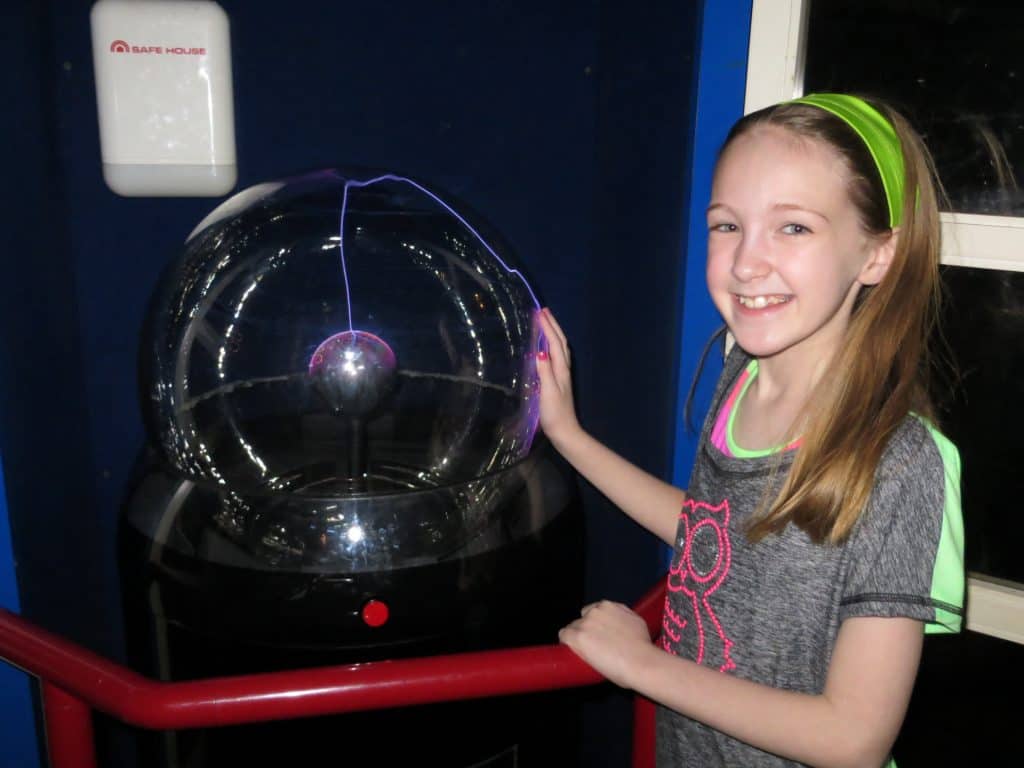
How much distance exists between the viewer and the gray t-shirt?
2.63 feet

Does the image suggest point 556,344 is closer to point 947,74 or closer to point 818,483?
point 818,483

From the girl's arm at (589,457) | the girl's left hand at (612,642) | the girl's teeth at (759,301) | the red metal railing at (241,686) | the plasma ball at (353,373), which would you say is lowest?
the red metal railing at (241,686)

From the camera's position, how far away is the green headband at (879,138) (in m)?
0.87

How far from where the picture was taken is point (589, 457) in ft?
3.84

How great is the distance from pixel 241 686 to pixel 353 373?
14.5 inches

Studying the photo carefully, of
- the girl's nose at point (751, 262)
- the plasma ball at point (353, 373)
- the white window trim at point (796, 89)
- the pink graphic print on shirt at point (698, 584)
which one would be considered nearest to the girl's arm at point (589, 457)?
the pink graphic print on shirt at point (698, 584)

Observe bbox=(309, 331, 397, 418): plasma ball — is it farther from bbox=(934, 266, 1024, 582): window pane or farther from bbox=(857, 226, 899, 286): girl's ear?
bbox=(934, 266, 1024, 582): window pane

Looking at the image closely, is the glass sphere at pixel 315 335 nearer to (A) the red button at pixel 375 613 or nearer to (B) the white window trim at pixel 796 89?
(A) the red button at pixel 375 613

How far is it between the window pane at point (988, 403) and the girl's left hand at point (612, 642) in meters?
0.71

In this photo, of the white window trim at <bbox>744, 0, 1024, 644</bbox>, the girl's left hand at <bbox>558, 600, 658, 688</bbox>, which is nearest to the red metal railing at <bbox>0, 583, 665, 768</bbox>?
the girl's left hand at <bbox>558, 600, 658, 688</bbox>

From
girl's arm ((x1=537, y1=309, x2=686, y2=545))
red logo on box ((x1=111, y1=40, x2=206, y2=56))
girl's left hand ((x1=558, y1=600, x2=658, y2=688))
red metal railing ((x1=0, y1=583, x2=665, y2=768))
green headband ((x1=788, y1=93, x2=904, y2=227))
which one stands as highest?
red logo on box ((x1=111, y1=40, x2=206, y2=56))

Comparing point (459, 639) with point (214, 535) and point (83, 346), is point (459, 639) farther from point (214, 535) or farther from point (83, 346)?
point (83, 346)

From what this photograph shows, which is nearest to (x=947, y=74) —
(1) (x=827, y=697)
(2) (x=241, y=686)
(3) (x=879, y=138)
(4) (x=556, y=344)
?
(3) (x=879, y=138)

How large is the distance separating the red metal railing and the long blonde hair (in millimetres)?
281
